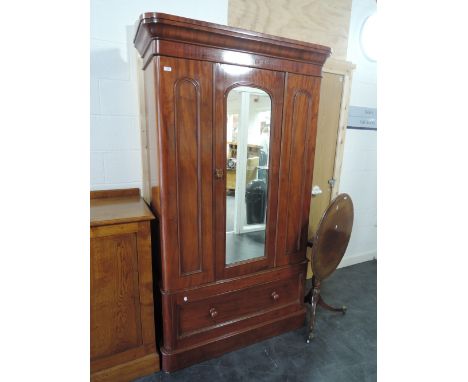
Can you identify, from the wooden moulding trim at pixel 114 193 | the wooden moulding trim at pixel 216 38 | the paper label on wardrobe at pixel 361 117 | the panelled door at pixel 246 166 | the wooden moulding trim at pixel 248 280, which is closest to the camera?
the wooden moulding trim at pixel 216 38

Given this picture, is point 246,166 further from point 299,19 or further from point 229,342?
point 299,19

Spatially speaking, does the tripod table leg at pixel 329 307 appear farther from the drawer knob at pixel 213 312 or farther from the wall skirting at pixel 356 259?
the drawer knob at pixel 213 312

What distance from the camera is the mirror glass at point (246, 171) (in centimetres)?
143

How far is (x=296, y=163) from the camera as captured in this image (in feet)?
5.28

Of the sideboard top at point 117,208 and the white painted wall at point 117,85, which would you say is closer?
the sideboard top at point 117,208

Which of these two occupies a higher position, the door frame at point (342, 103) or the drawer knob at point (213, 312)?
the door frame at point (342, 103)

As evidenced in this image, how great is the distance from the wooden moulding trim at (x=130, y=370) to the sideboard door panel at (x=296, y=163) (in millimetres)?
976

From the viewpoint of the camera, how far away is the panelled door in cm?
137

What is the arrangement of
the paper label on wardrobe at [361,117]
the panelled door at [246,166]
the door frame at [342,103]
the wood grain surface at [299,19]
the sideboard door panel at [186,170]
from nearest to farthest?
the sideboard door panel at [186,170] < the panelled door at [246,166] < the wood grain surface at [299,19] < the door frame at [342,103] < the paper label on wardrobe at [361,117]

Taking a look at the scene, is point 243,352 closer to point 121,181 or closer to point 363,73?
point 121,181

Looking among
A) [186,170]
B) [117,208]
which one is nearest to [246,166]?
[186,170]

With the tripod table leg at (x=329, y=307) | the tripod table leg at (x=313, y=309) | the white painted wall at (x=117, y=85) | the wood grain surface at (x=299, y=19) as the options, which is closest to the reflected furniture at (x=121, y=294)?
the white painted wall at (x=117, y=85)
